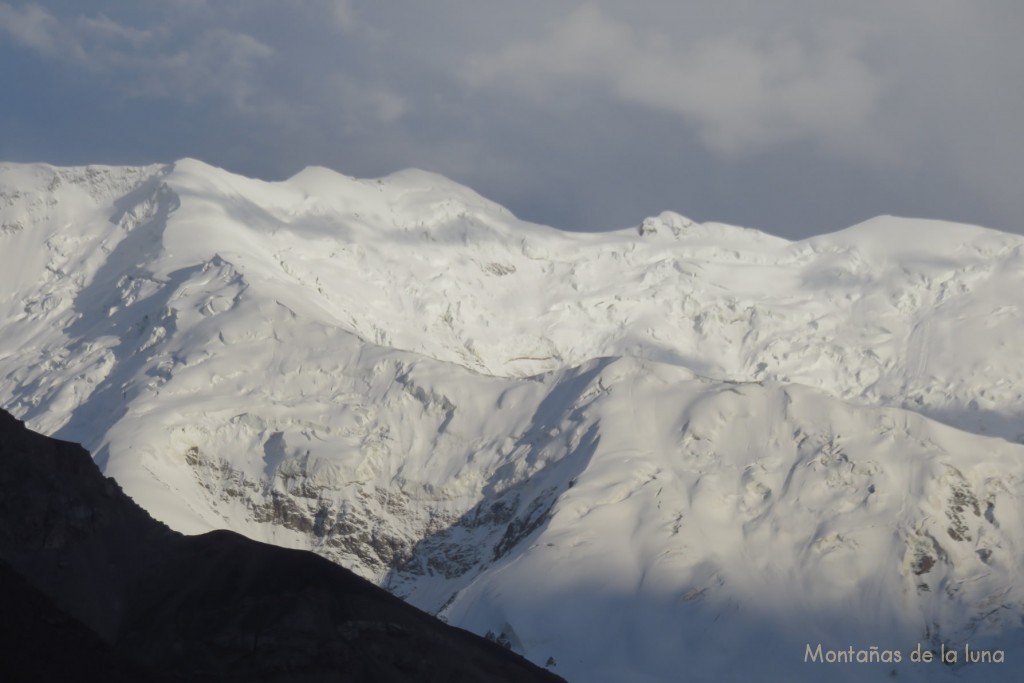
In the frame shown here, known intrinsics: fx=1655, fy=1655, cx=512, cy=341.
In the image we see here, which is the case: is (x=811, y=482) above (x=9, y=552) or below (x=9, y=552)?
above

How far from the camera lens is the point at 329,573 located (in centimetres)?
9725

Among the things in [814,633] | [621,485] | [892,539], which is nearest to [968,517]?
[892,539]

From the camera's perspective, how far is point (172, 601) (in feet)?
303

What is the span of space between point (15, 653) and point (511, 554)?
11571cm

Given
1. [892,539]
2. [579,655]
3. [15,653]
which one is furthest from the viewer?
[892,539]

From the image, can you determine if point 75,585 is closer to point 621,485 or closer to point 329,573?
point 329,573

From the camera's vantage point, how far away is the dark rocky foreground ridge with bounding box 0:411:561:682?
86312 mm

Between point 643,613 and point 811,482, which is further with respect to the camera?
point 811,482

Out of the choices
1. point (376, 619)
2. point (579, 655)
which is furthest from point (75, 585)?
point (579, 655)

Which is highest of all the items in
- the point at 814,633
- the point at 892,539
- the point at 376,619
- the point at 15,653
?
the point at 892,539

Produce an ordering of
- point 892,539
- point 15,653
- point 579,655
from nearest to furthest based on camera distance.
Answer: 1. point 15,653
2. point 579,655
3. point 892,539

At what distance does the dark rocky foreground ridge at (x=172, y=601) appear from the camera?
3398 inches

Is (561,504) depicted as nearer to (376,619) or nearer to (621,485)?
(621,485)

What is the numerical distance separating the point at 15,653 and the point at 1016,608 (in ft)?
423
